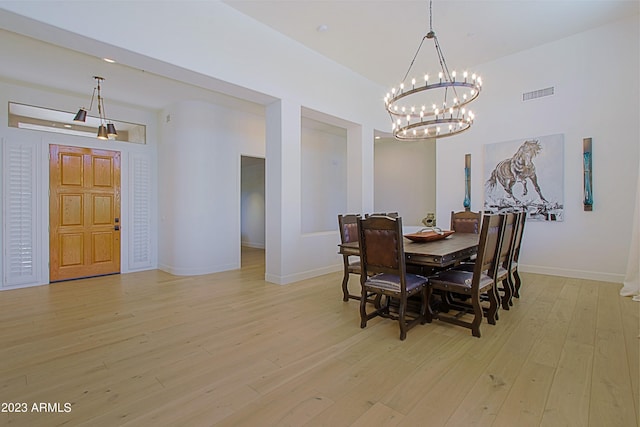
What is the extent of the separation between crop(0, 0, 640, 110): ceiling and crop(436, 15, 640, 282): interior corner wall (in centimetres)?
32

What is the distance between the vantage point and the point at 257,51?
4191 mm

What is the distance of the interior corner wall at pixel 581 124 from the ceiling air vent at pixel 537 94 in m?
0.06

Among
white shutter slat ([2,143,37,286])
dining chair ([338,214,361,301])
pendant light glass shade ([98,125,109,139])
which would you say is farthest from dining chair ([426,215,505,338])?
white shutter slat ([2,143,37,286])

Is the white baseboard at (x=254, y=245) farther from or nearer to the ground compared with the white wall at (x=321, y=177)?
nearer to the ground

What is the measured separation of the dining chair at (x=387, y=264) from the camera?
2.63 meters

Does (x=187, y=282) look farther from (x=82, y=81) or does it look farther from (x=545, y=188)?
(x=545, y=188)

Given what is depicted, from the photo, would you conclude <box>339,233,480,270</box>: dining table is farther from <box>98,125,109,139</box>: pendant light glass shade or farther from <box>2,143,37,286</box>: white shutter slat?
<box>2,143,37,286</box>: white shutter slat

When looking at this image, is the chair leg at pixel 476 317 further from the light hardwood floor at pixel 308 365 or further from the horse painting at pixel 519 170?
the horse painting at pixel 519 170

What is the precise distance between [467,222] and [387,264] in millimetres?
2639

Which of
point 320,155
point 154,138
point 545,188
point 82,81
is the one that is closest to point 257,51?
point 82,81

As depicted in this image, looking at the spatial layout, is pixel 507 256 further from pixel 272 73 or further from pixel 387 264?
pixel 272 73

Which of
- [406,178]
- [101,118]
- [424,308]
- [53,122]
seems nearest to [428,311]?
[424,308]

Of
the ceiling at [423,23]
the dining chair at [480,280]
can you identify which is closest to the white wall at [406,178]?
the ceiling at [423,23]

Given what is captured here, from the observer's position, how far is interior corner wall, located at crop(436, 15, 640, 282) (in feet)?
14.4
